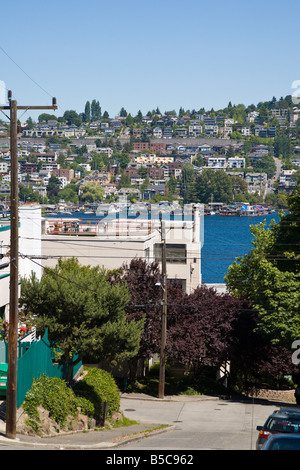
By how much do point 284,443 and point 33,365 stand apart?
12.5 metres

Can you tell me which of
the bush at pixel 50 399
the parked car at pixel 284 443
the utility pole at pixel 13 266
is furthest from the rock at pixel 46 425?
the parked car at pixel 284 443

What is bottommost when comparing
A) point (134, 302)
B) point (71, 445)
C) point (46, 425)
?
point (46, 425)

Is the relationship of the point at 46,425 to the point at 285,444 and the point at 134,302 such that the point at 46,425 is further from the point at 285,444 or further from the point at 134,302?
the point at 134,302

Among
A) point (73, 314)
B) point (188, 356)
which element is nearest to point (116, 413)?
point (73, 314)

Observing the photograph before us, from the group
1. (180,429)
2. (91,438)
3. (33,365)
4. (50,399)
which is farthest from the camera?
(180,429)

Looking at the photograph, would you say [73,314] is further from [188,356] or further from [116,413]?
[188,356]

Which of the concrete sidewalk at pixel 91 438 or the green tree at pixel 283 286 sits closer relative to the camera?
the concrete sidewalk at pixel 91 438

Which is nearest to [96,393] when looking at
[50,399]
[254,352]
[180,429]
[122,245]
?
[180,429]

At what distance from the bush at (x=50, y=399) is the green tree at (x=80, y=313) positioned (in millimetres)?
2282

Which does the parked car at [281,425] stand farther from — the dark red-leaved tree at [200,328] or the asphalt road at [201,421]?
the dark red-leaved tree at [200,328]

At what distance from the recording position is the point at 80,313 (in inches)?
1104

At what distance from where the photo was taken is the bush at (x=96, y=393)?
2764 cm

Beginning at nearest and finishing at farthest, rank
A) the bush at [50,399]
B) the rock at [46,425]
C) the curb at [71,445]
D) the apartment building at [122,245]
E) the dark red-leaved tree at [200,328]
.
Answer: the curb at [71,445], the rock at [46,425], the bush at [50,399], the dark red-leaved tree at [200,328], the apartment building at [122,245]

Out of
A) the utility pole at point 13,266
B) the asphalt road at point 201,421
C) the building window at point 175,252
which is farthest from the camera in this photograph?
the building window at point 175,252
